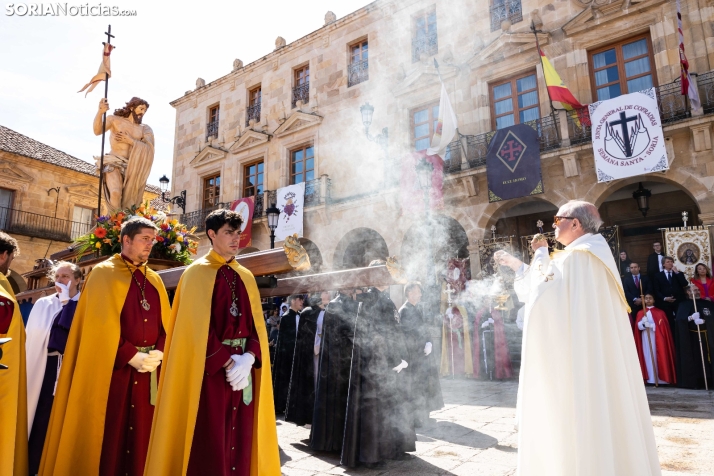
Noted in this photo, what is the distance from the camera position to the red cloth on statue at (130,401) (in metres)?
2.84

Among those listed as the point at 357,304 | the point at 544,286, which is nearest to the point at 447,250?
the point at 357,304

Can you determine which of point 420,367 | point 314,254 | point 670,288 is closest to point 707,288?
point 670,288

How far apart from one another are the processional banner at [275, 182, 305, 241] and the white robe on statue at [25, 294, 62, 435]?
10449 mm

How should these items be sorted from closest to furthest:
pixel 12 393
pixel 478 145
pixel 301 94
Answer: pixel 12 393 < pixel 478 145 < pixel 301 94

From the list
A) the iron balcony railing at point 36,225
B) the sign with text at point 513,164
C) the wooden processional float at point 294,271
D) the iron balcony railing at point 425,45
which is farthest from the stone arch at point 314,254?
the iron balcony railing at point 36,225

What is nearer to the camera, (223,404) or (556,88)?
(223,404)

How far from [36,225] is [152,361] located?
24.0m

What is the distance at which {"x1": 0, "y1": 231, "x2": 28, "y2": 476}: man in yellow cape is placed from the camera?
2.57 meters

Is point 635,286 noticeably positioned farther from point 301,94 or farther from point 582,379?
point 301,94

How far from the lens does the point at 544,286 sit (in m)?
2.78

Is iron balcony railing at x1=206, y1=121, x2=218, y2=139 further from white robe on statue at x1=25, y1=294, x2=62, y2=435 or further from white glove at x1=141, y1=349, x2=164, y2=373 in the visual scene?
white glove at x1=141, y1=349, x2=164, y2=373

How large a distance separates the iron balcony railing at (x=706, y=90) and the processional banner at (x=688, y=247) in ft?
8.48

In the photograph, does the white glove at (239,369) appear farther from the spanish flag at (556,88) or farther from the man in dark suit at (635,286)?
the spanish flag at (556,88)

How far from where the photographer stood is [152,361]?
2.90 m
